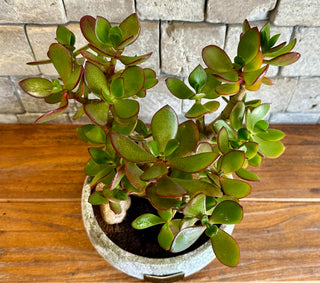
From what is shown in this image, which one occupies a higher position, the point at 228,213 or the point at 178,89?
the point at 178,89

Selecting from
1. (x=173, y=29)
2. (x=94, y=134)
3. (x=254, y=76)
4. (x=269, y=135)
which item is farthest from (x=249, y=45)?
(x=173, y=29)

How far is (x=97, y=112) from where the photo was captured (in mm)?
433

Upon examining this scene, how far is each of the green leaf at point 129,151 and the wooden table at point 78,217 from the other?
41 centimetres

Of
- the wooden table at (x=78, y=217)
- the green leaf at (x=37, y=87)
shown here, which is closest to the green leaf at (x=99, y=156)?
the green leaf at (x=37, y=87)

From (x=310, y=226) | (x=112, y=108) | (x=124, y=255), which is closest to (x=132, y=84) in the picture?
(x=112, y=108)

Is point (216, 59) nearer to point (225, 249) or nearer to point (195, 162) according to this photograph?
point (195, 162)

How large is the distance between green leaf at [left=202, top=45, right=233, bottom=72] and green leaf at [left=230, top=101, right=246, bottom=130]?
59mm

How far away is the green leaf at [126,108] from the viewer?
44 centimetres

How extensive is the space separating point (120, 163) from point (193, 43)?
0.41 meters

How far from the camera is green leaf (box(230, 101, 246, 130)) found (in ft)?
1.61

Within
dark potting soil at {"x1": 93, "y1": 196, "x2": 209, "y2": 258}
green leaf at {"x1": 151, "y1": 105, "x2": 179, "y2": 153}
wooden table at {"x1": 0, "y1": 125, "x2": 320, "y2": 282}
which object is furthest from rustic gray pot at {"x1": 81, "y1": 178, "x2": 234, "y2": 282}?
green leaf at {"x1": 151, "y1": 105, "x2": 179, "y2": 153}

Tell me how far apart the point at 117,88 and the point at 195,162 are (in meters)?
0.14

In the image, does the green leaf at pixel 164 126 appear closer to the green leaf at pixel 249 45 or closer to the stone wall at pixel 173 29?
the green leaf at pixel 249 45

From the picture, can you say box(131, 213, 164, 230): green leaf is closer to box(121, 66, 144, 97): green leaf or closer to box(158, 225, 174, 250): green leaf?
box(158, 225, 174, 250): green leaf
